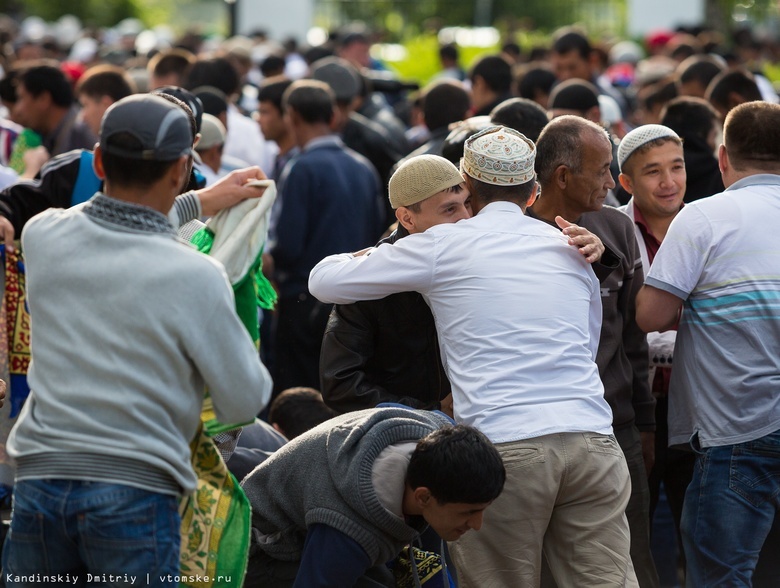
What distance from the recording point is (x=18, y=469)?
292 cm

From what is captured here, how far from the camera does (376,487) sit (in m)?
3.45

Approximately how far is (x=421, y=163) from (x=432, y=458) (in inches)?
41.8

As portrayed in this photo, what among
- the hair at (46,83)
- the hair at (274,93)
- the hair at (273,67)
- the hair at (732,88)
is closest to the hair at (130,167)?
the hair at (46,83)

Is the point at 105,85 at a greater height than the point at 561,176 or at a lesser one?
lesser

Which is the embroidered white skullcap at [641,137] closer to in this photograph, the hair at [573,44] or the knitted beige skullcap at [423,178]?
the knitted beige skullcap at [423,178]

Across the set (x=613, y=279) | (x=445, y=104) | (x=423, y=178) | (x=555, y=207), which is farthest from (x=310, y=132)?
(x=423, y=178)

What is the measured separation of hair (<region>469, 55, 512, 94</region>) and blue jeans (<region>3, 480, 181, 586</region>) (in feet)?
19.7

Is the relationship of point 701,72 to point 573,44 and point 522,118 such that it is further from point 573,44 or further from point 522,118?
point 522,118

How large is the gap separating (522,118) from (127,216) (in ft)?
10.1

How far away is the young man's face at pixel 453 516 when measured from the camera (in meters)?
3.39

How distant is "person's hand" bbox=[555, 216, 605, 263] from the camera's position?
3.85 m

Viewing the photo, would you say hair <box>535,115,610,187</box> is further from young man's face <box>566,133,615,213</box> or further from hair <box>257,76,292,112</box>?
hair <box>257,76,292,112</box>

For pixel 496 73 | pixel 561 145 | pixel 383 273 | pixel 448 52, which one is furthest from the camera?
pixel 448 52

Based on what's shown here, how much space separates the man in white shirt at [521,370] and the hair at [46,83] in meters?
4.31
